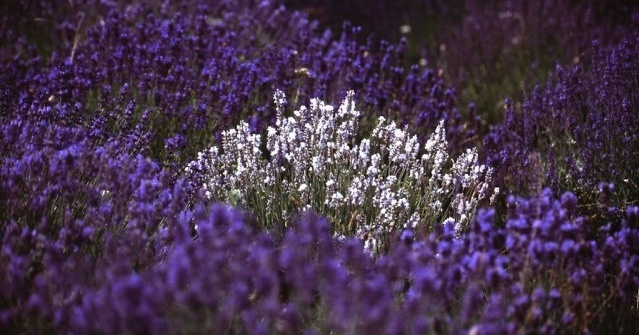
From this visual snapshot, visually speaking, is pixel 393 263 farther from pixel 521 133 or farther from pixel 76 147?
pixel 521 133

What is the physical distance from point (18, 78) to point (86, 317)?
2.28 m

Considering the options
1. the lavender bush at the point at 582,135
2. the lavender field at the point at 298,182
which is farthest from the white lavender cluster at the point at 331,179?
the lavender bush at the point at 582,135

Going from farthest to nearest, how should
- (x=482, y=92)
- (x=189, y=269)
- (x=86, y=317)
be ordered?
1. (x=482, y=92)
2. (x=189, y=269)
3. (x=86, y=317)

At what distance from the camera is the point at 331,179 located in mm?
2875

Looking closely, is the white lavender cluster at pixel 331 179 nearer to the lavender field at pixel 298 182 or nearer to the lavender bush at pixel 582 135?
the lavender field at pixel 298 182

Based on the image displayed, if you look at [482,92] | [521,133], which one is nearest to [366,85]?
[521,133]

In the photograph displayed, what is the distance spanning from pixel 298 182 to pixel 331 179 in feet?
0.52

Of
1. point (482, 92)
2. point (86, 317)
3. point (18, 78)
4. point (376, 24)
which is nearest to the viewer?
point (86, 317)

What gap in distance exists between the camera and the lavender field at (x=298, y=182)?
169 cm

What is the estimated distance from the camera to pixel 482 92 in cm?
511

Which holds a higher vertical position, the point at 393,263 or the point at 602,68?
the point at 602,68

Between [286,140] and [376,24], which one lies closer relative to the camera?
[286,140]

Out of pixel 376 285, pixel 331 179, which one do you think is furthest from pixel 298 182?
pixel 376 285

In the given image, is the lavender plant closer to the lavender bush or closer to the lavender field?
the lavender field
